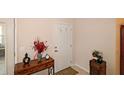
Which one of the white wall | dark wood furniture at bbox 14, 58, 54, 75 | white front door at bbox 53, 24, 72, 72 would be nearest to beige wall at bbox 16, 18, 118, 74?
the white wall

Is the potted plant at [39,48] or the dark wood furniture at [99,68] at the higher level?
the potted plant at [39,48]

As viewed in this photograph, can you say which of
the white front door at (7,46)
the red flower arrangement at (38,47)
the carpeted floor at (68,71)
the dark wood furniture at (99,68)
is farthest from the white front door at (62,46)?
the white front door at (7,46)

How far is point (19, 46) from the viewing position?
2.54 metres

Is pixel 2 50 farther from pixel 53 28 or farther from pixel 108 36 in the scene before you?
pixel 108 36

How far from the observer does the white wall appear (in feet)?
8.85

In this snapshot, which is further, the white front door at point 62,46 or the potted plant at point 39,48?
the white front door at point 62,46

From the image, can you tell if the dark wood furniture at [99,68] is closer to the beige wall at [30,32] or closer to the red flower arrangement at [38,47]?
the beige wall at [30,32]

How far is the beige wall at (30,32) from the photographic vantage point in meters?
2.53

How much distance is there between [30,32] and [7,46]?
56 cm

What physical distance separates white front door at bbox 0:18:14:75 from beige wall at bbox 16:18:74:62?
135 millimetres

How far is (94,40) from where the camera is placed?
3.11 metres

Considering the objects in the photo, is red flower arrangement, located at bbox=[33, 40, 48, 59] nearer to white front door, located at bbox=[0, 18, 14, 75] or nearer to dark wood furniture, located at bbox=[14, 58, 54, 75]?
dark wood furniture, located at bbox=[14, 58, 54, 75]

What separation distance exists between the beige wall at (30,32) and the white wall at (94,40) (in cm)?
71
